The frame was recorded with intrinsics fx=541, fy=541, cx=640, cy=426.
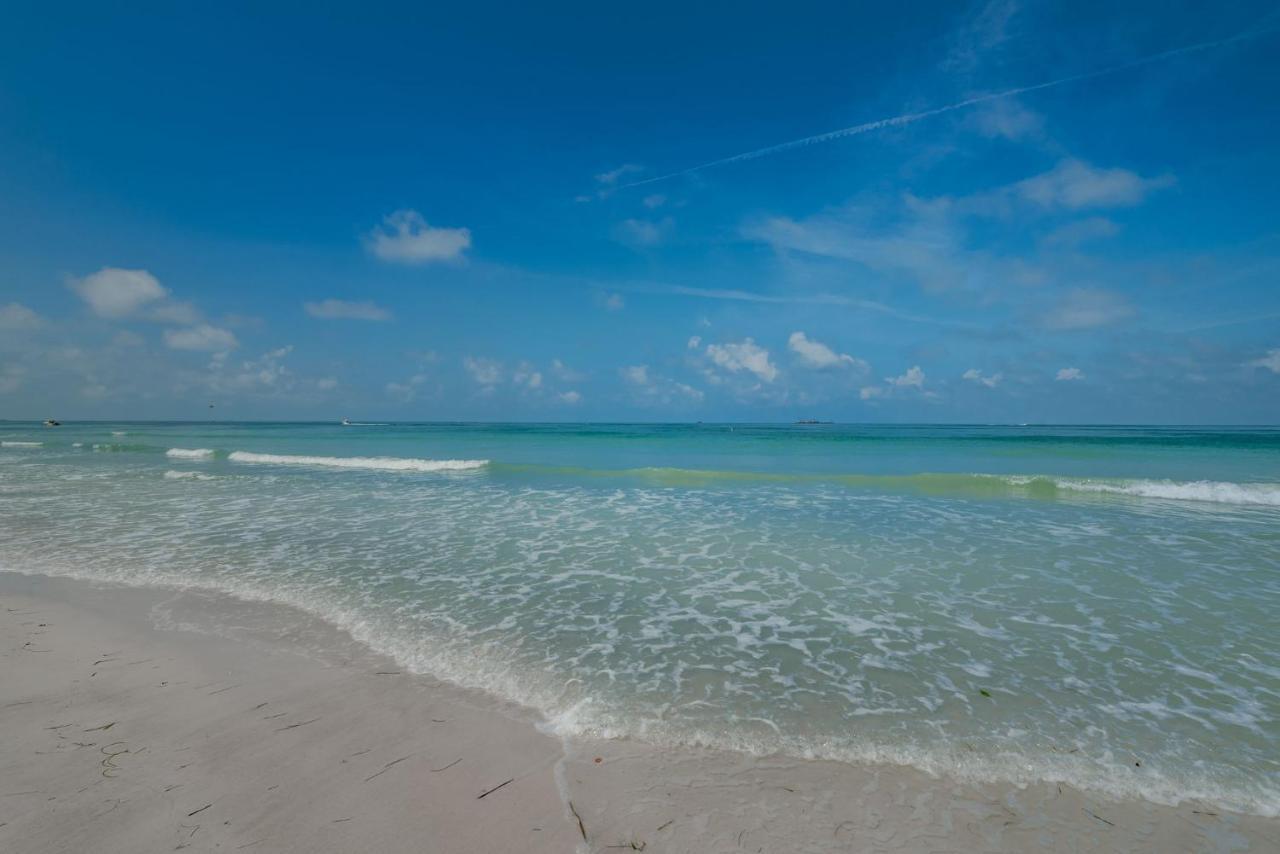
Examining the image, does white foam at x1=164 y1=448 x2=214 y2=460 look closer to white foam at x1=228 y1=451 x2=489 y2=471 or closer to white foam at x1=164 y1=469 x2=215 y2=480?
white foam at x1=228 y1=451 x2=489 y2=471

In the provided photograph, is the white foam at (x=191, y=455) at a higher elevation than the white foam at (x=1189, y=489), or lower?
higher

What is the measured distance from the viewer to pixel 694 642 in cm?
598

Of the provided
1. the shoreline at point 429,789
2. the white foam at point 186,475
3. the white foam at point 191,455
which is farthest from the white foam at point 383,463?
the shoreline at point 429,789

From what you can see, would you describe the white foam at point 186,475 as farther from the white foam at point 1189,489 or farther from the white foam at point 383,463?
the white foam at point 1189,489

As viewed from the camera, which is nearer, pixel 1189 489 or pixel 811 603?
pixel 811 603

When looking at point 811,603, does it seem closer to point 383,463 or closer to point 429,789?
point 429,789

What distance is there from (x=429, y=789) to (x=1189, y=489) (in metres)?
24.1

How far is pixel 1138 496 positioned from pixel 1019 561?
1293 centimetres

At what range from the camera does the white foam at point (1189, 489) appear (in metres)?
16.7

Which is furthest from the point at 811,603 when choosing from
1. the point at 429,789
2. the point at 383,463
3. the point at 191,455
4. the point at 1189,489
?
the point at 191,455

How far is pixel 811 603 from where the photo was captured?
725 cm

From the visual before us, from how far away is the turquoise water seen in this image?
4.24 meters

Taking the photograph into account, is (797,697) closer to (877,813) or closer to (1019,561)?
(877,813)

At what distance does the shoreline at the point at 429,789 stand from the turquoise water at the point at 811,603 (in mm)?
296
